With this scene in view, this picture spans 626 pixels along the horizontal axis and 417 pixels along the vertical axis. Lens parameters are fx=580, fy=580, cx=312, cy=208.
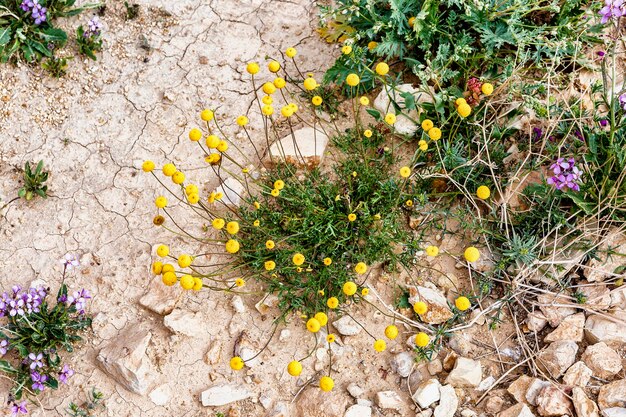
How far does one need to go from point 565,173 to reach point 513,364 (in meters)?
1.18

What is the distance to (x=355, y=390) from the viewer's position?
3371 mm

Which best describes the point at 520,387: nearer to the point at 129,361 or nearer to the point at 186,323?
the point at 186,323

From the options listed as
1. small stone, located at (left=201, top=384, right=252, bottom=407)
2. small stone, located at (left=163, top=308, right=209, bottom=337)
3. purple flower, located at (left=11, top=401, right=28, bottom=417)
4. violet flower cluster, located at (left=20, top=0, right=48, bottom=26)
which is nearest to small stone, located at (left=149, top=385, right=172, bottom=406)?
small stone, located at (left=201, top=384, right=252, bottom=407)

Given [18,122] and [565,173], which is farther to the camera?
[18,122]

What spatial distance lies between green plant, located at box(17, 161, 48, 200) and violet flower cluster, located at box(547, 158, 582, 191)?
3.39m

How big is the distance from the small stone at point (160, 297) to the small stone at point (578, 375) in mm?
2350

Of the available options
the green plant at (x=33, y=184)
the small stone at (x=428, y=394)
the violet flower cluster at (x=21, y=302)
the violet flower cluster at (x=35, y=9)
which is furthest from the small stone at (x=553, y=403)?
the violet flower cluster at (x=35, y=9)

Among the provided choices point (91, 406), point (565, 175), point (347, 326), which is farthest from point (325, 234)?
point (91, 406)

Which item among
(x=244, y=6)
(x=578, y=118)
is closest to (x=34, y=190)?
(x=244, y=6)

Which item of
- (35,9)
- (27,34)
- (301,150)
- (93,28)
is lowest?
(301,150)

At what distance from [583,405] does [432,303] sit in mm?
953

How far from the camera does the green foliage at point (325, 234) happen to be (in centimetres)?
356

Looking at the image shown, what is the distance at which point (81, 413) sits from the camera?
A: 3.40m

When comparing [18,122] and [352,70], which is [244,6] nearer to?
[352,70]
